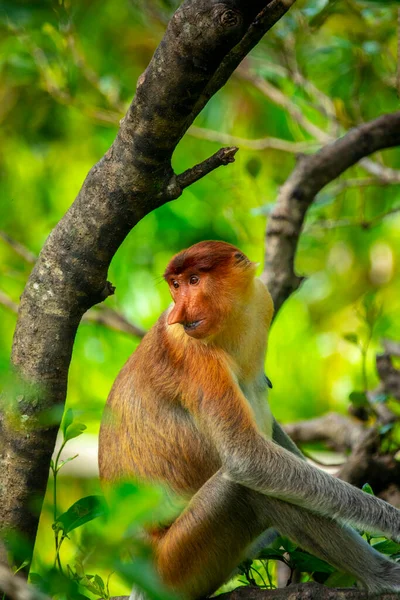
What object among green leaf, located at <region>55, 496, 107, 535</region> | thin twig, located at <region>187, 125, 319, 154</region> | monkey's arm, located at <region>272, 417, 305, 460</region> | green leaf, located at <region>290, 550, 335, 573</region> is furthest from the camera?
thin twig, located at <region>187, 125, 319, 154</region>

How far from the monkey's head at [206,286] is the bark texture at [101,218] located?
612 mm

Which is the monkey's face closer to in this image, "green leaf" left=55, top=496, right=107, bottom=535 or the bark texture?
the bark texture

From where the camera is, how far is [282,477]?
241 cm

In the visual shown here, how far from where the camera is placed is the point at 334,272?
264 inches

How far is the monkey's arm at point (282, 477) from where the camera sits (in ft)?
7.83

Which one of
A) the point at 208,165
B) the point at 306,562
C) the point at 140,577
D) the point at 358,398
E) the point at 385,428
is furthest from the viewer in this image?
the point at 358,398

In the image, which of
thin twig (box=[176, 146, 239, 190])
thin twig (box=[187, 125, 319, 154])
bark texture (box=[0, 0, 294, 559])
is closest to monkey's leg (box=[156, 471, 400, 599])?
bark texture (box=[0, 0, 294, 559])

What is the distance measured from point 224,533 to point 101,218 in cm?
110

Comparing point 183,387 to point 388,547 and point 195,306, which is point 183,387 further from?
point 388,547

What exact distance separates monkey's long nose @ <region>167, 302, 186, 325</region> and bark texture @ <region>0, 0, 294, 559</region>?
0.54 metres

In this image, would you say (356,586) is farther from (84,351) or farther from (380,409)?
(84,351)

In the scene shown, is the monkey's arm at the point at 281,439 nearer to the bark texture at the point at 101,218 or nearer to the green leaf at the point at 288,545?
the green leaf at the point at 288,545

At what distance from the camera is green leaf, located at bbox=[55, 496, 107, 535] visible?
146cm

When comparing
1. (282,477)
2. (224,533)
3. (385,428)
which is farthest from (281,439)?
(224,533)
